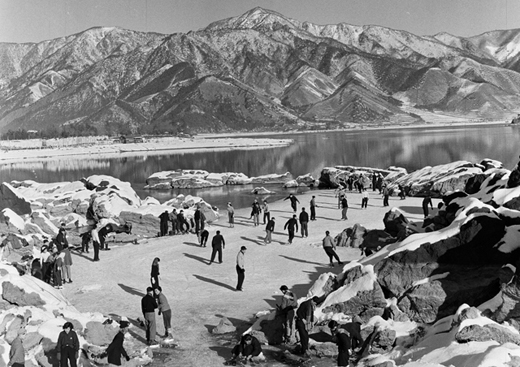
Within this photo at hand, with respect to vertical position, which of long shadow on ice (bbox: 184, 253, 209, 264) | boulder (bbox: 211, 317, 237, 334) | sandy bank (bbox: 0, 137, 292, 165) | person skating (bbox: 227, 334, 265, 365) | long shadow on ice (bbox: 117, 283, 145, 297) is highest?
person skating (bbox: 227, 334, 265, 365)

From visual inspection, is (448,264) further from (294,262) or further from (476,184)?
(476,184)

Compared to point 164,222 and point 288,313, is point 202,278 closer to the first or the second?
point 288,313

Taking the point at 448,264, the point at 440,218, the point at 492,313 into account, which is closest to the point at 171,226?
the point at 440,218

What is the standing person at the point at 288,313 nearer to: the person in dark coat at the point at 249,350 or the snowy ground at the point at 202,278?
the person in dark coat at the point at 249,350

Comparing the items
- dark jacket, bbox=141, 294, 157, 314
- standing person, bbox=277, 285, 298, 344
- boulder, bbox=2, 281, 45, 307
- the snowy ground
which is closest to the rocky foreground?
boulder, bbox=2, 281, 45, 307

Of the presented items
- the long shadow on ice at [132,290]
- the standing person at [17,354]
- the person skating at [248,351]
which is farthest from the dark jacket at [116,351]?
the long shadow on ice at [132,290]

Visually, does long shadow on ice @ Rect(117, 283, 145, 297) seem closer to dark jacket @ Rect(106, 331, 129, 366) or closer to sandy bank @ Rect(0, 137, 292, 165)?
dark jacket @ Rect(106, 331, 129, 366)
